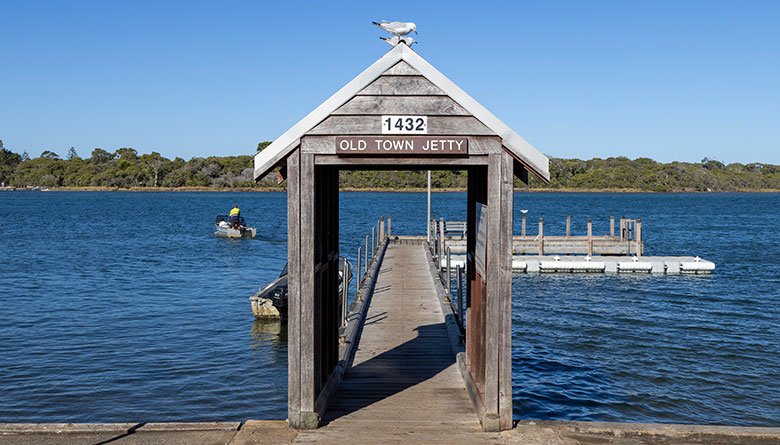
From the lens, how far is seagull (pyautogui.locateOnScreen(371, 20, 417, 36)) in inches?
300

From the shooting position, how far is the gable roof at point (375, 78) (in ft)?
24.1

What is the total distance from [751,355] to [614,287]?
11.5 m

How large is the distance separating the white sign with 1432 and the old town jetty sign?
2.8 inches

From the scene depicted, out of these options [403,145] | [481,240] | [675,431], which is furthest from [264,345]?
[675,431]

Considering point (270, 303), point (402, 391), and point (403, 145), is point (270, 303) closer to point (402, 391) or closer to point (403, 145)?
point (402, 391)

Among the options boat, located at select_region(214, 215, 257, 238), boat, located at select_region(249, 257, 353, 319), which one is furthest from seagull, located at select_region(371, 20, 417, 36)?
boat, located at select_region(214, 215, 257, 238)

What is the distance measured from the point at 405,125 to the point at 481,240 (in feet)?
5.56

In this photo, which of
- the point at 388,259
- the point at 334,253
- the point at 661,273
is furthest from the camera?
the point at 661,273

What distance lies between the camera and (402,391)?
9133 millimetres

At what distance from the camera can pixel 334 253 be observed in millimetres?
9500

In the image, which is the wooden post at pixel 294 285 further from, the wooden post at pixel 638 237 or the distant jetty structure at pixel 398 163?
the wooden post at pixel 638 237

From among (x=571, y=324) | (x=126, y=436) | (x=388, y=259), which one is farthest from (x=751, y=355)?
(x=126, y=436)

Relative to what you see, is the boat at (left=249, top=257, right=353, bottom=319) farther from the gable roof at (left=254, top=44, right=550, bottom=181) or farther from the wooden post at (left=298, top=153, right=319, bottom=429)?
the gable roof at (left=254, top=44, right=550, bottom=181)

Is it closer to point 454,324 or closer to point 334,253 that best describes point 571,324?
point 454,324
